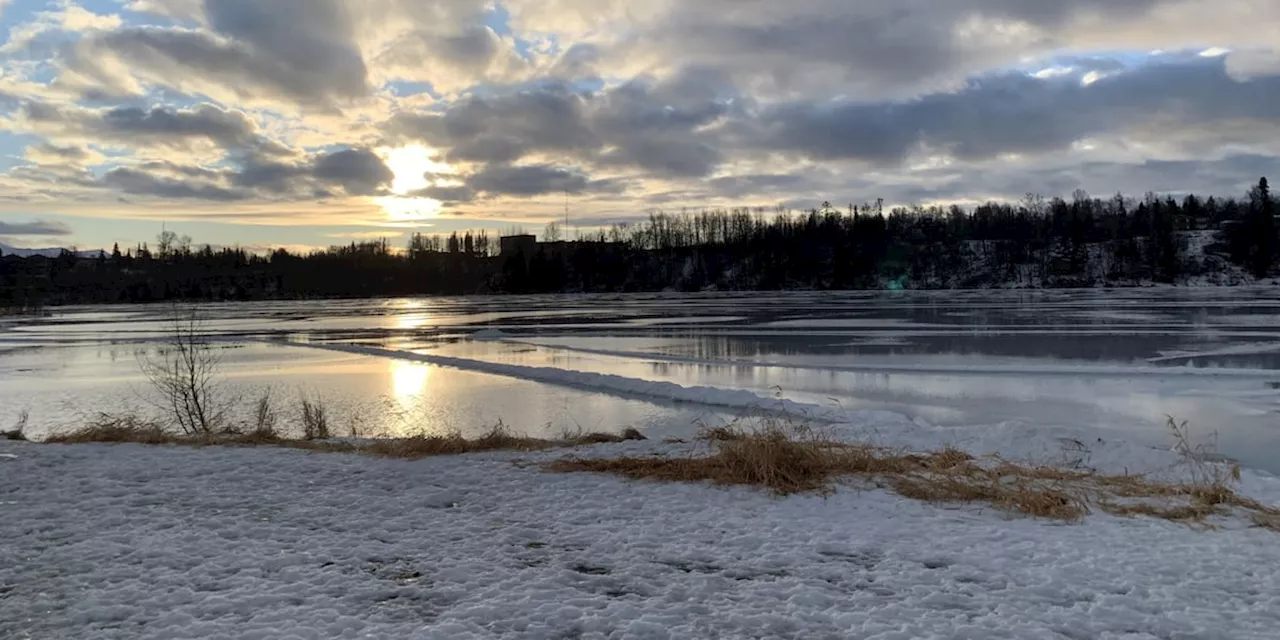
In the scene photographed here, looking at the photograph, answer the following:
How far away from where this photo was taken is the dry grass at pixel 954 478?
684 cm

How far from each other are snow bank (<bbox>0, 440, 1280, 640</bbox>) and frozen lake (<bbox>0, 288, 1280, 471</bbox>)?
5.52 metres

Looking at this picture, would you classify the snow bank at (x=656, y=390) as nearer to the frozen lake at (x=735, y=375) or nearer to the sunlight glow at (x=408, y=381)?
the frozen lake at (x=735, y=375)

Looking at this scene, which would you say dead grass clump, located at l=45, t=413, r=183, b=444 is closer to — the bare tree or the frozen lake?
the bare tree

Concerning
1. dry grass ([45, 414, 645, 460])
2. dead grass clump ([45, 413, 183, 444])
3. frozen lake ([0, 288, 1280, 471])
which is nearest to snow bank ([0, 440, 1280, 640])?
dry grass ([45, 414, 645, 460])

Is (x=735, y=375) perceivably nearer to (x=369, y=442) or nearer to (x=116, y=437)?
(x=369, y=442)

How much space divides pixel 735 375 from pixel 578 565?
14.4 metres

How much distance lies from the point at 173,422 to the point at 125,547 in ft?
33.0

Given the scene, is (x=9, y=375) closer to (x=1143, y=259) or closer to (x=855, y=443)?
(x=855, y=443)

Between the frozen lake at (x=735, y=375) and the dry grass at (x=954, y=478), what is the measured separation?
3381mm

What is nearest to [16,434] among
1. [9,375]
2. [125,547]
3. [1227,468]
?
[125,547]

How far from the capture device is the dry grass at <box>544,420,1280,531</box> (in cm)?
684

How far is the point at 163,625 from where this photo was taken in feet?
14.4

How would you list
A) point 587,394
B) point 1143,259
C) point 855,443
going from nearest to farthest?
1. point 855,443
2. point 587,394
3. point 1143,259

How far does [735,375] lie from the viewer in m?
19.7
